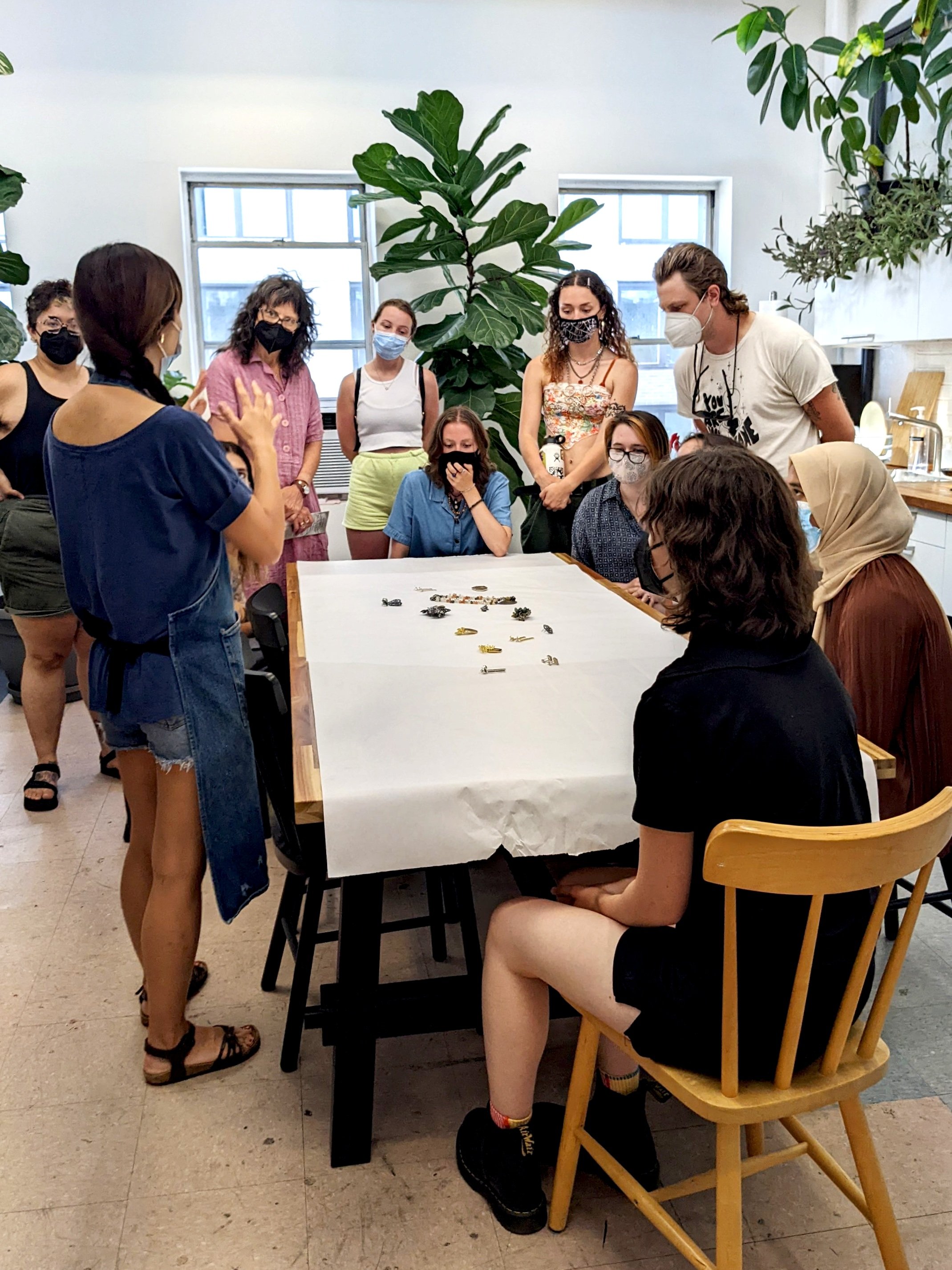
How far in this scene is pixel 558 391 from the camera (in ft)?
11.9

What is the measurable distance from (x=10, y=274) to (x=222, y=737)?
9.67 ft

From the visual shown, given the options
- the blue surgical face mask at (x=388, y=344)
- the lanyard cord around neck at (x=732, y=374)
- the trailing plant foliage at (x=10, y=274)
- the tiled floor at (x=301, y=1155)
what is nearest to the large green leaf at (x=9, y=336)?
the trailing plant foliage at (x=10, y=274)

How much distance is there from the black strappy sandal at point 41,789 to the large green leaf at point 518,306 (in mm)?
2734

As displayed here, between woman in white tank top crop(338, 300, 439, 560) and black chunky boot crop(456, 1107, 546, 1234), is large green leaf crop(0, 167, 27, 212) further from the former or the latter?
black chunky boot crop(456, 1107, 546, 1234)

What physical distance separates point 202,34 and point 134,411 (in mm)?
4076

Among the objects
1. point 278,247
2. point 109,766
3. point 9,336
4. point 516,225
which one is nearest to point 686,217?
point 516,225

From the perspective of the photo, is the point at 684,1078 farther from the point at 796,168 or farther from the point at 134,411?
the point at 796,168

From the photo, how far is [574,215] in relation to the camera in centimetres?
483

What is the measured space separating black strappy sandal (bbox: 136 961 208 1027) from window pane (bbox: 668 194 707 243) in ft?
15.2

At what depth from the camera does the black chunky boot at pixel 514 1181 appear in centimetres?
163

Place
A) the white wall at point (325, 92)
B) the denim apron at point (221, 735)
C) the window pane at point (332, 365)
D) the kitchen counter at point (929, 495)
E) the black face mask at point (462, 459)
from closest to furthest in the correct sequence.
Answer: the denim apron at point (221, 735), the black face mask at point (462, 459), the kitchen counter at point (929, 495), the white wall at point (325, 92), the window pane at point (332, 365)

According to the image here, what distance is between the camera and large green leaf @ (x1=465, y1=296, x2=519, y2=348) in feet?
15.2

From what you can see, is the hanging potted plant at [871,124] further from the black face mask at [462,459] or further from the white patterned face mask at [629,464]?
the black face mask at [462,459]

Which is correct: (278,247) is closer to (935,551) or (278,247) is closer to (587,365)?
(587,365)
